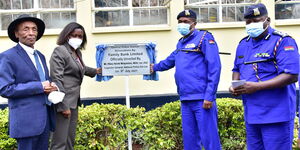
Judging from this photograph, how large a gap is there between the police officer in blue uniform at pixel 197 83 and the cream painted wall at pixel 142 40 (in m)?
2.11

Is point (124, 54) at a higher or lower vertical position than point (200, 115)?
higher

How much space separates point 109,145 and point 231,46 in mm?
3235

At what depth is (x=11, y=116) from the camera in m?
3.75

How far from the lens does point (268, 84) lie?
3.59 metres

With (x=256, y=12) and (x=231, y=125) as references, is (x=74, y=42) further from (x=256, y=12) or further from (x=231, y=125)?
(x=231, y=125)

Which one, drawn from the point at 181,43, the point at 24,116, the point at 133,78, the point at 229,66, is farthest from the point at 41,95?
the point at 229,66

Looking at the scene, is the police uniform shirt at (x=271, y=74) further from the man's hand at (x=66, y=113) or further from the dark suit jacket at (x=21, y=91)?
the dark suit jacket at (x=21, y=91)

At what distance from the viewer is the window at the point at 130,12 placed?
7.12 metres

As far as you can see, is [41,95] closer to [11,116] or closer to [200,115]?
[11,116]

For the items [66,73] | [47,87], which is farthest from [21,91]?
[66,73]

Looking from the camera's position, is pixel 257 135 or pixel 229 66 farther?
pixel 229 66

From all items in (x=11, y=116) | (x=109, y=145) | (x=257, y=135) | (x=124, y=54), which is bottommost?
(x=109, y=145)

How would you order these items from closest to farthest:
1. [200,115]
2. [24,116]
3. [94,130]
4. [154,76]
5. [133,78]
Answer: [24,116]
[200,115]
[94,130]
[154,76]
[133,78]

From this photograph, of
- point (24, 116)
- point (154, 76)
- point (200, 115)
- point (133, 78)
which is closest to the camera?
point (24, 116)
